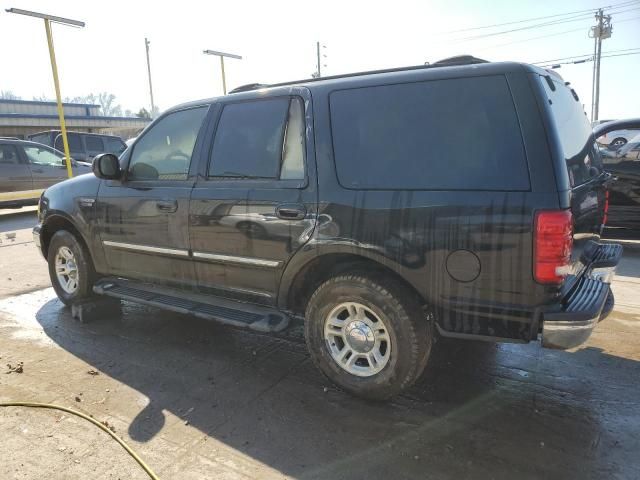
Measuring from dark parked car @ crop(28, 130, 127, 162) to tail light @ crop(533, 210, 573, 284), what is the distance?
1757 cm

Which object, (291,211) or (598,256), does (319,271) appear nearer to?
(291,211)

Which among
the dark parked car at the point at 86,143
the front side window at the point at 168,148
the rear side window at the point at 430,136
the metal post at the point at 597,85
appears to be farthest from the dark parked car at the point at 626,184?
the metal post at the point at 597,85

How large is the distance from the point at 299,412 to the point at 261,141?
1858mm

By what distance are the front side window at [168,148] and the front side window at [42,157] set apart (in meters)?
10.3

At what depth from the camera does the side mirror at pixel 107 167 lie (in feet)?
13.8

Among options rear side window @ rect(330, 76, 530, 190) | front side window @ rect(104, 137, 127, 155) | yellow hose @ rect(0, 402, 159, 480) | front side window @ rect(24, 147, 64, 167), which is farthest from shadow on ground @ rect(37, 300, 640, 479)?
front side window @ rect(104, 137, 127, 155)

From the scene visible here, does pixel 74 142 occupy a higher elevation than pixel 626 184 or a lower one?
higher

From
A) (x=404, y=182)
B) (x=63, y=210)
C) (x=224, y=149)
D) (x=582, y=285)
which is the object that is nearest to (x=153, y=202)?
(x=224, y=149)

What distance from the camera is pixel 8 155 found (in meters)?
12.6

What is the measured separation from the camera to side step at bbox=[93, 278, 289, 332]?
348cm

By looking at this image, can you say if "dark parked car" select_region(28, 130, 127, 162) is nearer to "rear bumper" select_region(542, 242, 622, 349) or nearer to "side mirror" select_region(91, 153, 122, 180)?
"side mirror" select_region(91, 153, 122, 180)

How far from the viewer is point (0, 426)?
9.86 ft

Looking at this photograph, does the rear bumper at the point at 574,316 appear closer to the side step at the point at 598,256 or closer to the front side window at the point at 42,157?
the side step at the point at 598,256

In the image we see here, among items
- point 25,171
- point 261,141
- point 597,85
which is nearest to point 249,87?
point 261,141
